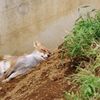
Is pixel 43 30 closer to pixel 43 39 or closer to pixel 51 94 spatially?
pixel 43 39

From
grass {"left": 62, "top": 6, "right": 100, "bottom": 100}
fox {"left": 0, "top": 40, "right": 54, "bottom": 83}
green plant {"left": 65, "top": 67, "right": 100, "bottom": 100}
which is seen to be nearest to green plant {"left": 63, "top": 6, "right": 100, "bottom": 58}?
grass {"left": 62, "top": 6, "right": 100, "bottom": 100}

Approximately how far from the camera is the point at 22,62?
28.2 feet

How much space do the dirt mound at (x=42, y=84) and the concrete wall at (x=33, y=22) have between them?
1.45 meters

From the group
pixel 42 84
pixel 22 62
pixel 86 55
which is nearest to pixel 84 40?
pixel 86 55

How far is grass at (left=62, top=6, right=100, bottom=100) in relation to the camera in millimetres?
4844

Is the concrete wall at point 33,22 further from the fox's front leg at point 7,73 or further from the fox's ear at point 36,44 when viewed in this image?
the fox's front leg at point 7,73

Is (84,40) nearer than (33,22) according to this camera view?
Yes

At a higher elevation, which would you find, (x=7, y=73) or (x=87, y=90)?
(x=7, y=73)

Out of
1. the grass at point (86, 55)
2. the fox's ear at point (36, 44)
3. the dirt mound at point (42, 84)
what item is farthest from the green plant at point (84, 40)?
the fox's ear at point (36, 44)

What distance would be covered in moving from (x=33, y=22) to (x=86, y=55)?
3.07 metres

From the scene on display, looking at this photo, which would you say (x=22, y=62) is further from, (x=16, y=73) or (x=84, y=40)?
(x=84, y=40)

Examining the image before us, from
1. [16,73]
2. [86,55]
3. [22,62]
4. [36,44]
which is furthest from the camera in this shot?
[36,44]

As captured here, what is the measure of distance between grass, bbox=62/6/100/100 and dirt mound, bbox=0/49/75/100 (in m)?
0.26

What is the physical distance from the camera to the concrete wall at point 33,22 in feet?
29.1
